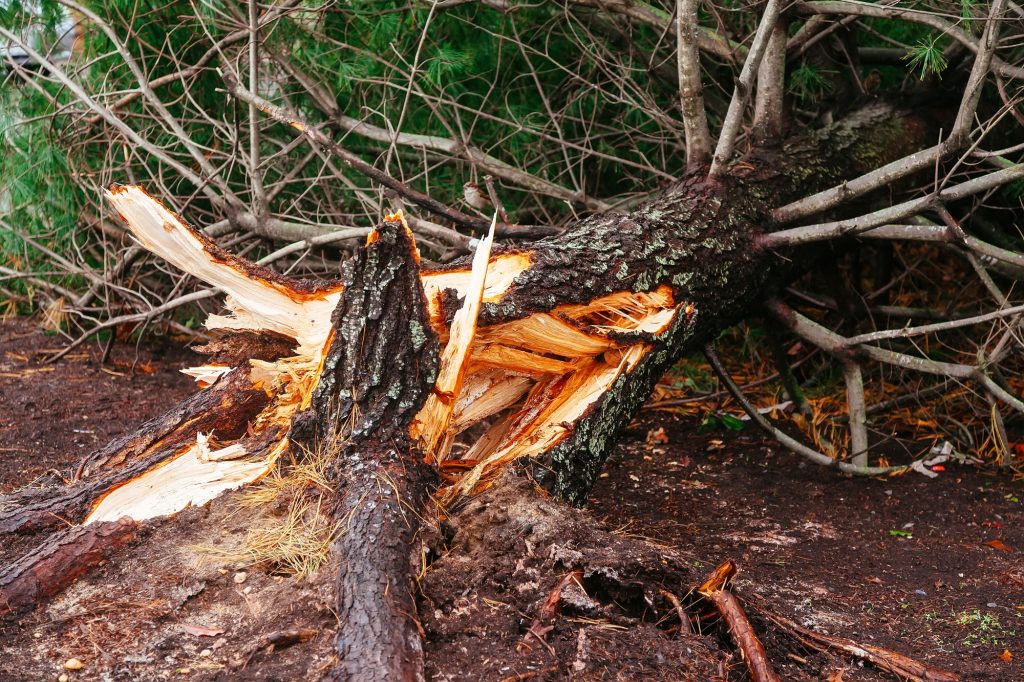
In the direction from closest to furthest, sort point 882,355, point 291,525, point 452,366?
point 291,525
point 452,366
point 882,355

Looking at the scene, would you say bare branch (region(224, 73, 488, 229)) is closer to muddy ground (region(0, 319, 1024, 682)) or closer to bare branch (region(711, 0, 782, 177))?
bare branch (region(711, 0, 782, 177))

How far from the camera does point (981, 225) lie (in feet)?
14.4

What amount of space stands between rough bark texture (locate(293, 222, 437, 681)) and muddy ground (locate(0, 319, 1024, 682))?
157 mm

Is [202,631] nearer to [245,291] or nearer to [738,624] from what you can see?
[245,291]

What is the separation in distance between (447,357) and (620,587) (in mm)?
812

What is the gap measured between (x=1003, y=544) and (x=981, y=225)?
1800 mm

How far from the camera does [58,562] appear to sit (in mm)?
2336

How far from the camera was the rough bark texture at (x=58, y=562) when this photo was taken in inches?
89.6

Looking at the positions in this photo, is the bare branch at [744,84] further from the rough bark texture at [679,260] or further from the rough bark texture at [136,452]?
the rough bark texture at [136,452]

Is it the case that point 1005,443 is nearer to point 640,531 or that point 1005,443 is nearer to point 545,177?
point 640,531

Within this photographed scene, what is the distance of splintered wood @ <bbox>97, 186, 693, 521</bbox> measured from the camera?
2.65 meters

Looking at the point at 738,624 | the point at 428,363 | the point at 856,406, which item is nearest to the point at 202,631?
the point at 428,363

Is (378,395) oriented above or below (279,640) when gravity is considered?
above

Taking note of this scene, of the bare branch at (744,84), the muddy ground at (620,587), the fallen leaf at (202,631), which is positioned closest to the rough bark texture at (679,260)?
the bare branch at (744,84)
